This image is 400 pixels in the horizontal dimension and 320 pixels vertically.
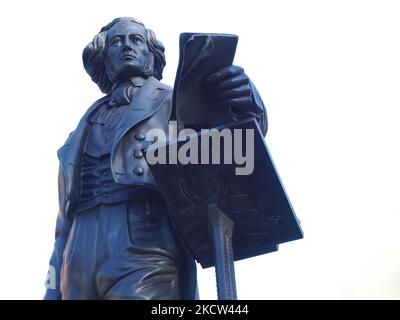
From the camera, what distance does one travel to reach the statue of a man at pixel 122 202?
19.7 feet

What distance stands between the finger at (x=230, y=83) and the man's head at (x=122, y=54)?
1409mm

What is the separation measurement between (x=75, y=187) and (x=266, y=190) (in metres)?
1.36

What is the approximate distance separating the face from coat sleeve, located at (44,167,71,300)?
0.94 m

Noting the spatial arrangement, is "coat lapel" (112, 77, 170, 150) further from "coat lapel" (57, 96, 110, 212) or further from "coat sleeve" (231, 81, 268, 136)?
"coat sleeve" (231, 81, 268, 136)

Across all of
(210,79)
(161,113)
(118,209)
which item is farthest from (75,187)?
(210,79)

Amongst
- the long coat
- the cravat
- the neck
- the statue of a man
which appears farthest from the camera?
the neck

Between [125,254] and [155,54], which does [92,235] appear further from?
[155,54]

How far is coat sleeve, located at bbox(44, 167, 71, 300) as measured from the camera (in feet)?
21.6

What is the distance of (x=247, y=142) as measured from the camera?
18.5 ft

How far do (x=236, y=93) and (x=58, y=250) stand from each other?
1.82m

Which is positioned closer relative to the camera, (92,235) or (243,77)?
(243,77)

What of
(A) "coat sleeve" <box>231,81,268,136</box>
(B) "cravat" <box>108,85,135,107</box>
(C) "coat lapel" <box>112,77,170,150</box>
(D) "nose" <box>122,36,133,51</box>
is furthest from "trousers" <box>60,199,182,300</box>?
(D) "nose" <box>122,36,133,51</box>

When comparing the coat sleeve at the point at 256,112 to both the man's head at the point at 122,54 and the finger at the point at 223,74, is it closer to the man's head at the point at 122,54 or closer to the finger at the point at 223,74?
the finger at the point at 223,74

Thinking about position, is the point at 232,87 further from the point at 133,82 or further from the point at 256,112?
the point at 133,82
